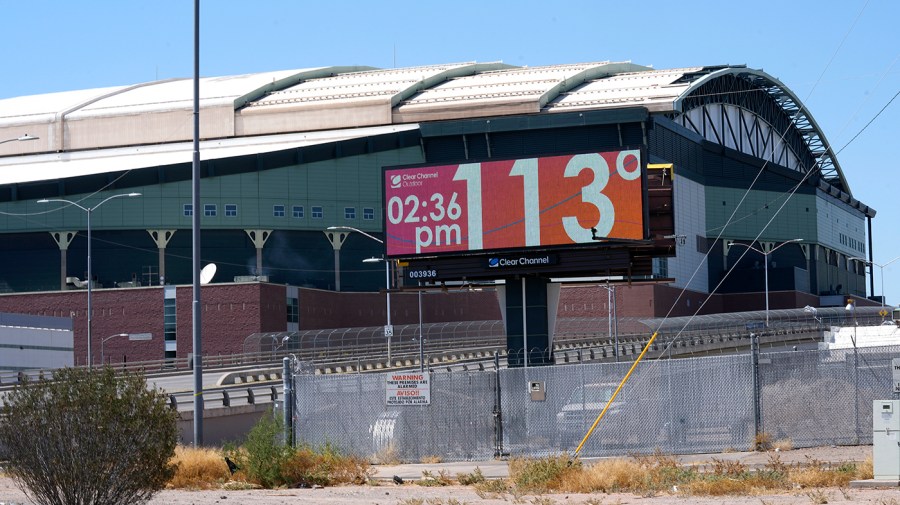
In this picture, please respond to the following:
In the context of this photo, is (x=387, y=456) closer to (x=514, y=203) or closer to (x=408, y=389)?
(x=408, y=389)

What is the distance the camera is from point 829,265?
13088cm

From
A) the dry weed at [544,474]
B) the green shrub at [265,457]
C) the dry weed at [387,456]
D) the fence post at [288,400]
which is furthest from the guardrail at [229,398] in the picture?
the dry weed at [544,474]

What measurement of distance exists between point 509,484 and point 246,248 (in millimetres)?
75042

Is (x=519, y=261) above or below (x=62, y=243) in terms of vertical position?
below

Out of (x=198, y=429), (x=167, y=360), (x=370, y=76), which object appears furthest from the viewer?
(x=370, y=76)

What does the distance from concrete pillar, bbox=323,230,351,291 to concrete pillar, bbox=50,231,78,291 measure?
1799cm

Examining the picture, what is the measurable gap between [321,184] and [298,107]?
12.9 metres

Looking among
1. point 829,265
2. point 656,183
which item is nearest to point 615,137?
point 829,265

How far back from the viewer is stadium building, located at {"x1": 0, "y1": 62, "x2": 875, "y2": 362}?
3669 inches

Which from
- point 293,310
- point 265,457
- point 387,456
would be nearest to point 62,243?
point 293,310

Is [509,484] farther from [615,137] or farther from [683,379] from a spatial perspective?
[615,137]

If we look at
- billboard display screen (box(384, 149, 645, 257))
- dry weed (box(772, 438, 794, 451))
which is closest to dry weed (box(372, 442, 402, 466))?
dry weed (box(772, 438, 794, 451))

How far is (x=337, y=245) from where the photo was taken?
Answer: 97.8 metres

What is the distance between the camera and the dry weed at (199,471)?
2666 centimetres
